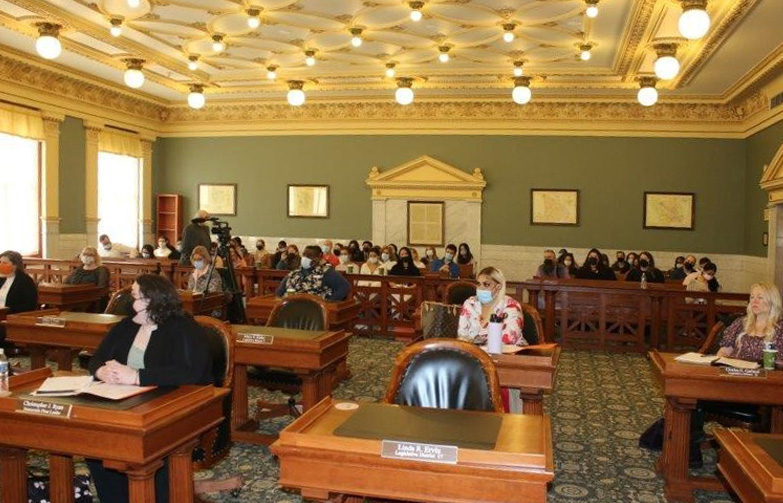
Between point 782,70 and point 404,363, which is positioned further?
point 782,70

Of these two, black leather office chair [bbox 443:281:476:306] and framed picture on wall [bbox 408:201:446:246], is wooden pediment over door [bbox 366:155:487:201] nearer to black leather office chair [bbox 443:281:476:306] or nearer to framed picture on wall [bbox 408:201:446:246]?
framed picture on wall [bbox 408:201:446:246]

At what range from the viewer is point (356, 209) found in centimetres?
1470

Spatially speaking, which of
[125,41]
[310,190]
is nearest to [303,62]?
[125,41]

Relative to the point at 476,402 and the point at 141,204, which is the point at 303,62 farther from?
the point at 476,402

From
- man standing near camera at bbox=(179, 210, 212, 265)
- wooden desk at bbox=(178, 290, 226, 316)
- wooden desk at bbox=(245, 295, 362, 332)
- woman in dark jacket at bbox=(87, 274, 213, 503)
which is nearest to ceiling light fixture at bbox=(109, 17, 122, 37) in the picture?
man standing near camera at bbox=(179, 210, 212, 265)

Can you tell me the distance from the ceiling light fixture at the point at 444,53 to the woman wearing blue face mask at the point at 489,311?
20.6ft

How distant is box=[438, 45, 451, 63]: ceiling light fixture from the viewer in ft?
33.9

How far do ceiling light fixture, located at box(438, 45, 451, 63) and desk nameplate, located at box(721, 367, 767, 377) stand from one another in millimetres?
7382

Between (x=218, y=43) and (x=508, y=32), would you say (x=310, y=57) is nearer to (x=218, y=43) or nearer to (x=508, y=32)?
(x=218, y=43)

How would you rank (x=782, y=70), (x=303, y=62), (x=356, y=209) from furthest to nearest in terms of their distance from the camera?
(x=356, y=209), (x=303, y=62), (x=782, y=70)

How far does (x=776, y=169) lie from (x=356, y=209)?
25.6 ft

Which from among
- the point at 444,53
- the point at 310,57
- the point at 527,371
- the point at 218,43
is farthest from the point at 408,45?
the point at 527,371

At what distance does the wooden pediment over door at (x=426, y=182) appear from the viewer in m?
14.0

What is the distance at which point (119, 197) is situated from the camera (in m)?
14.7
